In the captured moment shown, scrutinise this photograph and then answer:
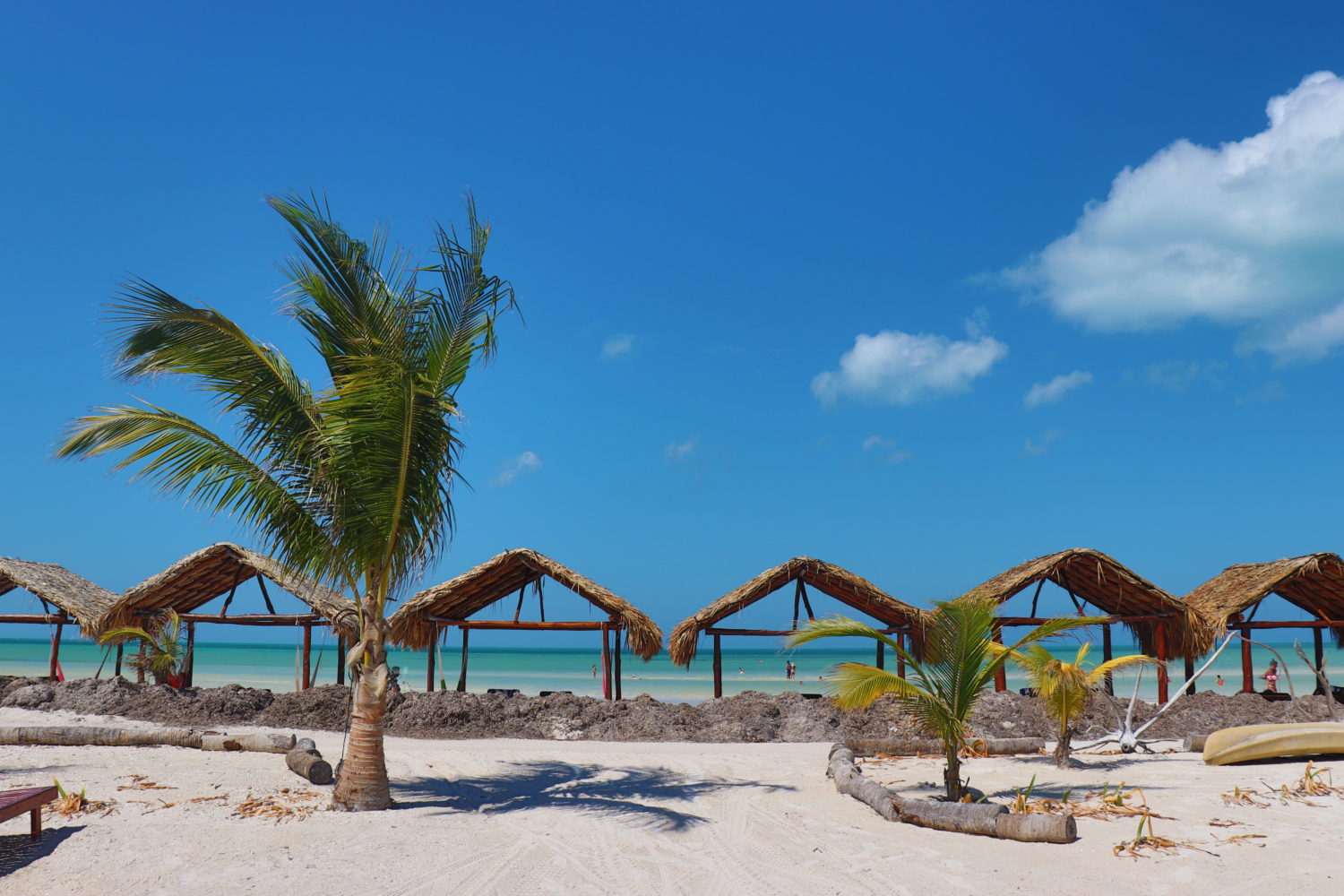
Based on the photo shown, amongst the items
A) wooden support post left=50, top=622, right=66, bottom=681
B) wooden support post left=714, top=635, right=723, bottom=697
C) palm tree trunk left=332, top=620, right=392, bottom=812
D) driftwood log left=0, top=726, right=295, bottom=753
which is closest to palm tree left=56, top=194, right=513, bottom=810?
palm tree trunk left=332, top=620, right=392, bottom=812

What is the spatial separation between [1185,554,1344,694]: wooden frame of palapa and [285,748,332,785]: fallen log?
43.9ft

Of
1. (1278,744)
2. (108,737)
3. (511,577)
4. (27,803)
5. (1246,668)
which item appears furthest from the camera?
(1246,668)

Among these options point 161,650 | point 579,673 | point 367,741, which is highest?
point 161,650

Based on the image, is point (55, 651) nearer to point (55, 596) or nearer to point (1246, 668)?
point (55, 596)

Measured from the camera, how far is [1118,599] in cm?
1561

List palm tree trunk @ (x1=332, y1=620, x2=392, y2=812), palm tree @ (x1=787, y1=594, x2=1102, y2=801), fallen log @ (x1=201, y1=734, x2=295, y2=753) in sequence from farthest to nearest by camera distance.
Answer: fallen log @ (x1=201, y1=734, x2=295, y2=753) → palm tree @ (x1=787, y1=594, x2=1102, y2=801) → palm tree trunk @ (x1=332, y1=620, x2=392, y2=812)

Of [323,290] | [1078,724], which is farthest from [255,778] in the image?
[1078,724]

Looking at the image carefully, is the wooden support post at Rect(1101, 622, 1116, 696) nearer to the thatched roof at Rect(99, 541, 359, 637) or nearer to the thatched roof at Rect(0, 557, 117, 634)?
the thatched roof at Rect(99, 541, 359, 637)

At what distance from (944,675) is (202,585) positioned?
14.3m

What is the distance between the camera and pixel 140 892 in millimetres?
5043

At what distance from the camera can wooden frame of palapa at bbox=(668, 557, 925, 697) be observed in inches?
566

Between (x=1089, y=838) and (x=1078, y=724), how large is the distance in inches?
320

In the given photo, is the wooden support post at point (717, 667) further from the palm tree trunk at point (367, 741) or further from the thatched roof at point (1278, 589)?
the palm tree trunk at point (367, 741)

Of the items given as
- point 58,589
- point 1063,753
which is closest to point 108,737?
point 58,589
